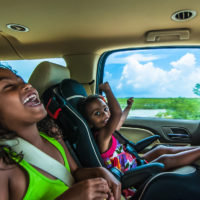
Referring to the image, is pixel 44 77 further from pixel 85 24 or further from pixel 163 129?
pixel 163 129

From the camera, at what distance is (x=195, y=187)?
116cm

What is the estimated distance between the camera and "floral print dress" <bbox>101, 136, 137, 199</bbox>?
62.0 inches

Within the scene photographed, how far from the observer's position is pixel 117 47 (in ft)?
7.53

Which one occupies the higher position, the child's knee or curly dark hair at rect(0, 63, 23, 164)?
curly dark hair at rect(0, 63, 23, 164)

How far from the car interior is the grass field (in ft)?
0.03

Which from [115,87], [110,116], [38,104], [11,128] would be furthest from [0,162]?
[115,87]

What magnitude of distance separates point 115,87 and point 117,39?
0.56m

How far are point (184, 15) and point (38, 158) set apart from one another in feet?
4.77

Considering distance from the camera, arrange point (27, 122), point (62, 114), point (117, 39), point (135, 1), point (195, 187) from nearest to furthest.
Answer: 1. point (27, 122)
2. point (195, 187)
3. point (62, 114)
4. point (135, 1)
5. point (117, 39)

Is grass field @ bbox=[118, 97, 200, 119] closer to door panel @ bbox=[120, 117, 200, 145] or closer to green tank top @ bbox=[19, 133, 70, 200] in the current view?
door panel @ bbox=[120, 117, 200, 145]

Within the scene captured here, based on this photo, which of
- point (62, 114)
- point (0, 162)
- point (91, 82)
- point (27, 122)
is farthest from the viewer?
point (91, 82)

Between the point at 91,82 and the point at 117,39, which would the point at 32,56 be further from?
the point at 117,39

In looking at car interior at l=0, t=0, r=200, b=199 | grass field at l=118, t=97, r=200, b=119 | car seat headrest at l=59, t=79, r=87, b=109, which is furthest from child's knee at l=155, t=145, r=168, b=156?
car seat headrest at l=59, t=79, r=87, b=109

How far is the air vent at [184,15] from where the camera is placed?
1581 mm
